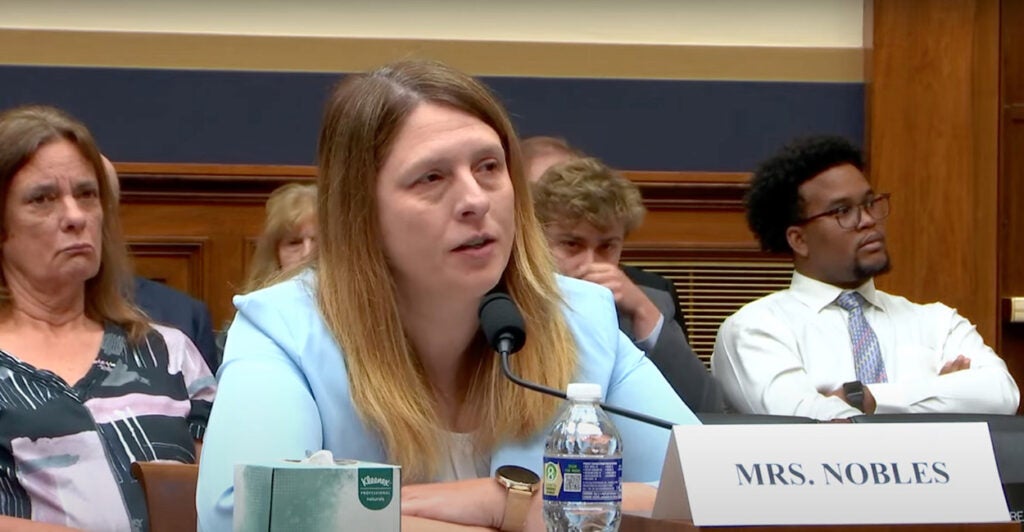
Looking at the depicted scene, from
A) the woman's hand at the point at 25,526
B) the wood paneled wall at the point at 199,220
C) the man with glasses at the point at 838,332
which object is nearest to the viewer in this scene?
the woman's hand at the point at 25,526

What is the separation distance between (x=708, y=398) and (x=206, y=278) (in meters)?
1.86

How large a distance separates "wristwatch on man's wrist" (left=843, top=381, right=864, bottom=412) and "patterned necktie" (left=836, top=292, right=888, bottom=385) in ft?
0.50

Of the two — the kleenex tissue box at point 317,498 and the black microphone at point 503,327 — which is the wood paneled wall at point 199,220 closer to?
the black microphone at point 503,327

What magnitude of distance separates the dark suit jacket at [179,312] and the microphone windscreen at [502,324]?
1.66 metres

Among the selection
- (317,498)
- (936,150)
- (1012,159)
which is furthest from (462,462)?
(1012,159)

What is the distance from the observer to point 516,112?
15.4 ft

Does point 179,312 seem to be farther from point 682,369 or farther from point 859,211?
point 859,211

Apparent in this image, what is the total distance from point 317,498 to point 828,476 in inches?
19.9

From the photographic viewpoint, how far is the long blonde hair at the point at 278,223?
388 centimetres

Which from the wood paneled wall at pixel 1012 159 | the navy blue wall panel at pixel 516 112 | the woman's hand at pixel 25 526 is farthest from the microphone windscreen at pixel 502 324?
the wood paneled wall at pixel 1012 159

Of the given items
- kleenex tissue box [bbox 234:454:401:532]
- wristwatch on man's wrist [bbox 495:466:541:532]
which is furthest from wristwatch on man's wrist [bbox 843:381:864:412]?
kleenex tissue box [bbox 234:454:401:532]

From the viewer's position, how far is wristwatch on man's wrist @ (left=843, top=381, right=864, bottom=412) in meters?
3.50

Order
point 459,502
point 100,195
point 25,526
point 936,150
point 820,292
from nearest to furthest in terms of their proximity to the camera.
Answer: point 459,502, point 25,526, point 100,195, point 820,292, point 936,150

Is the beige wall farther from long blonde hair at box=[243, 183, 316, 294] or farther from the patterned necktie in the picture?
the patterned necktie
